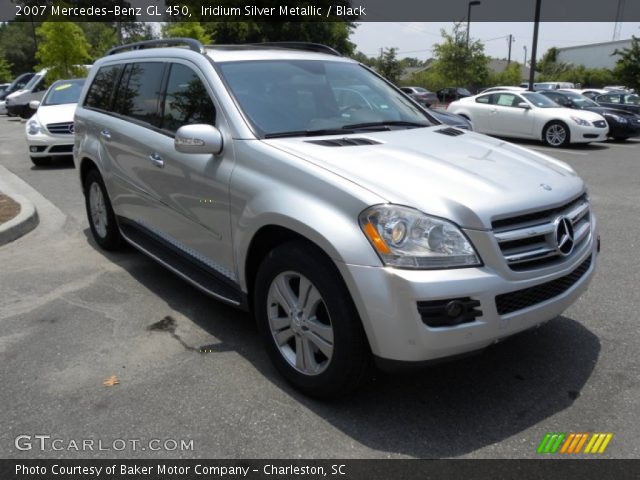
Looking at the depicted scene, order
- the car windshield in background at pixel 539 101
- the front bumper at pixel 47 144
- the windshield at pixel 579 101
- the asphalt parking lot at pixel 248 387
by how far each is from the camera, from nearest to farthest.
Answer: the asphalt parking lot at pixel 248 387, the front bumper at pixel 47 144, the car windshield in background at pixel 539 101, the windshield at pixel 579 101

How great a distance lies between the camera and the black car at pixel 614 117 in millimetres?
15680

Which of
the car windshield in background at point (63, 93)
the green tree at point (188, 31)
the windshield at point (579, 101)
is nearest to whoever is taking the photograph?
the car windshield in background at point (63, 93)

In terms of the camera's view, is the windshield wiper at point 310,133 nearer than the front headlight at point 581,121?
Yes

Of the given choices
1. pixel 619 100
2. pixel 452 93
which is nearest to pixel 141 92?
pixel 619 100

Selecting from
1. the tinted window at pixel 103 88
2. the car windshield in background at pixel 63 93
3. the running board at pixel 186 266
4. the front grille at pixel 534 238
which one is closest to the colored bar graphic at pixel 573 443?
the front grille at pixel 534 238

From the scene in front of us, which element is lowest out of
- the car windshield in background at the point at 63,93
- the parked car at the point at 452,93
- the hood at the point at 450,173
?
the parked car at the point at 452,93

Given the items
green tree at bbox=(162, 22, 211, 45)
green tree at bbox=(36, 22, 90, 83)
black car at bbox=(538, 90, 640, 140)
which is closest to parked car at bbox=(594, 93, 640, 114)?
black car at bbox=(538, 90, 640, 140)

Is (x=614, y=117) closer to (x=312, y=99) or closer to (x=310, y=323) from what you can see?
(x=312, y=99)

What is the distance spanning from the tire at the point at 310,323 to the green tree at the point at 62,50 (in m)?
23.0

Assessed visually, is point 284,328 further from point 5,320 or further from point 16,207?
point 16,207

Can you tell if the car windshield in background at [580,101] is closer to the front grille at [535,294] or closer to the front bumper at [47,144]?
the front bumper at [47,144]

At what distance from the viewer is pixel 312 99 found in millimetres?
3867

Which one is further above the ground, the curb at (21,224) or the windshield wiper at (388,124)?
the windshield wiper at (388,124)

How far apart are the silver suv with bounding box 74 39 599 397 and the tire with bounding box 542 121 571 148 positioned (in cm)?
1109
